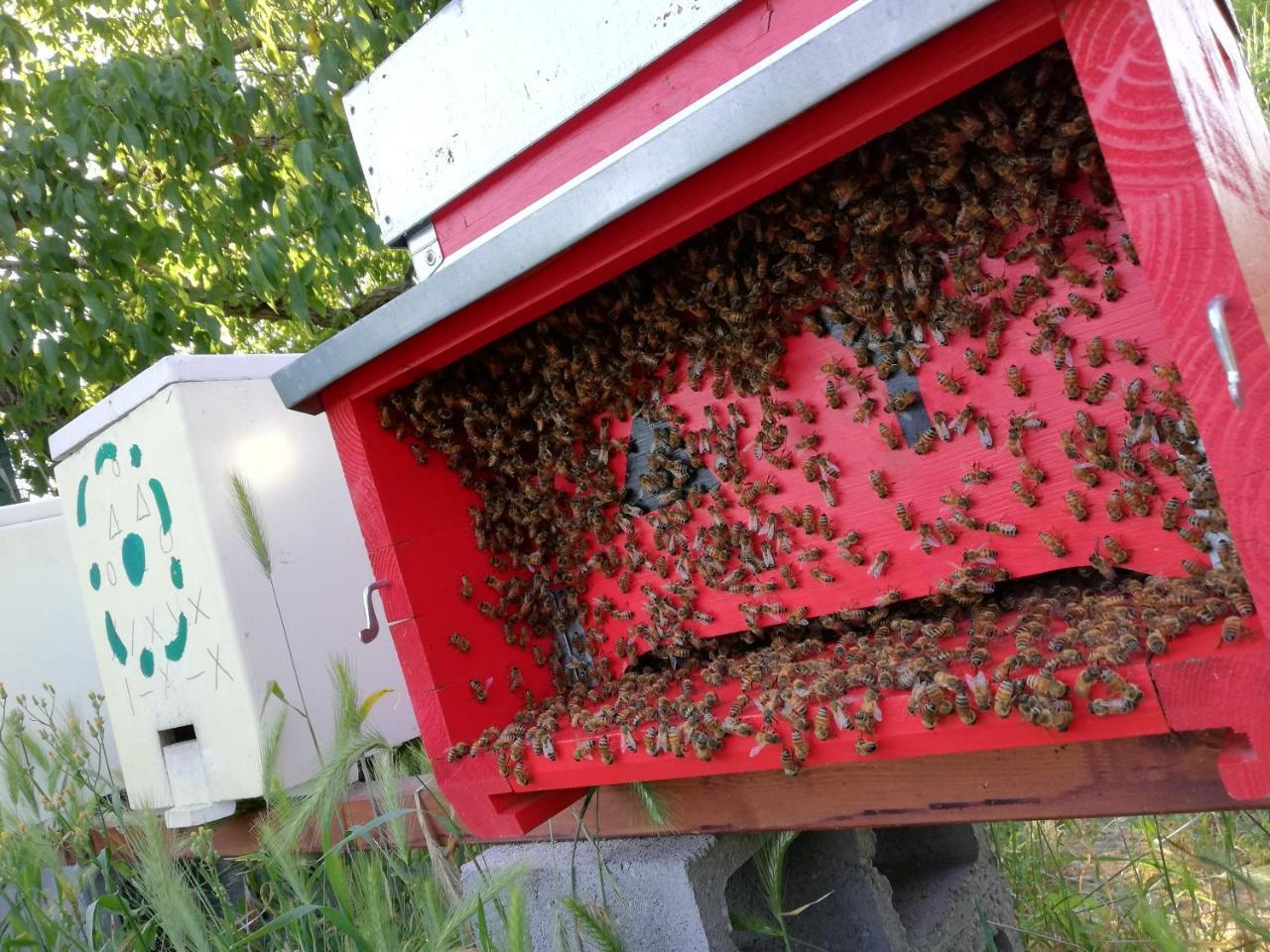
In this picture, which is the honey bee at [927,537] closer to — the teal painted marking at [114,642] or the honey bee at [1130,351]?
the honey bee at [1130,351]

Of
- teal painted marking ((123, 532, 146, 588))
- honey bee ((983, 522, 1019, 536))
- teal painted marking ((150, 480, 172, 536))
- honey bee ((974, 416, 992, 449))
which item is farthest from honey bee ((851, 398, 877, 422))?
teal painted marking ((123, 532, 146, 588))

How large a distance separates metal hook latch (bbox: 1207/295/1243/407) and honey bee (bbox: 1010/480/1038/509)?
76 cm

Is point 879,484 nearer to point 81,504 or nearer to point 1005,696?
point 1005,696

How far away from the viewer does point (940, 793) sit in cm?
231

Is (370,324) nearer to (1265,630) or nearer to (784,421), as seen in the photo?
(784,421)

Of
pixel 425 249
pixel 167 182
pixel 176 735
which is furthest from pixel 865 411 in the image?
pixel 167 182

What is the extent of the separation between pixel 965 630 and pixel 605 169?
4.42ft

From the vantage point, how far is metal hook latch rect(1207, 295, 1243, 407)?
148 cm

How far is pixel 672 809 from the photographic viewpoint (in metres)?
2.79

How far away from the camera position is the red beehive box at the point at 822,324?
1.59 m

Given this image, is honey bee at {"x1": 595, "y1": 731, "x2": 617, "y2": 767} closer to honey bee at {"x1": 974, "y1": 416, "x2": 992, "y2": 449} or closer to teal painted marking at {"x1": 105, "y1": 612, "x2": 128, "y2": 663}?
honey bee at {"x1": 974, "y1": 416, "x2": 992, "y2": 449}

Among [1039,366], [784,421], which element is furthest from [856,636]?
[1039,366]

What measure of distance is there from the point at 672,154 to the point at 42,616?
16.8 ft

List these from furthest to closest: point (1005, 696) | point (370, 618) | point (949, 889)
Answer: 1. point (949, 889)
2. point (370, 618)
3. point (1005, 696)
